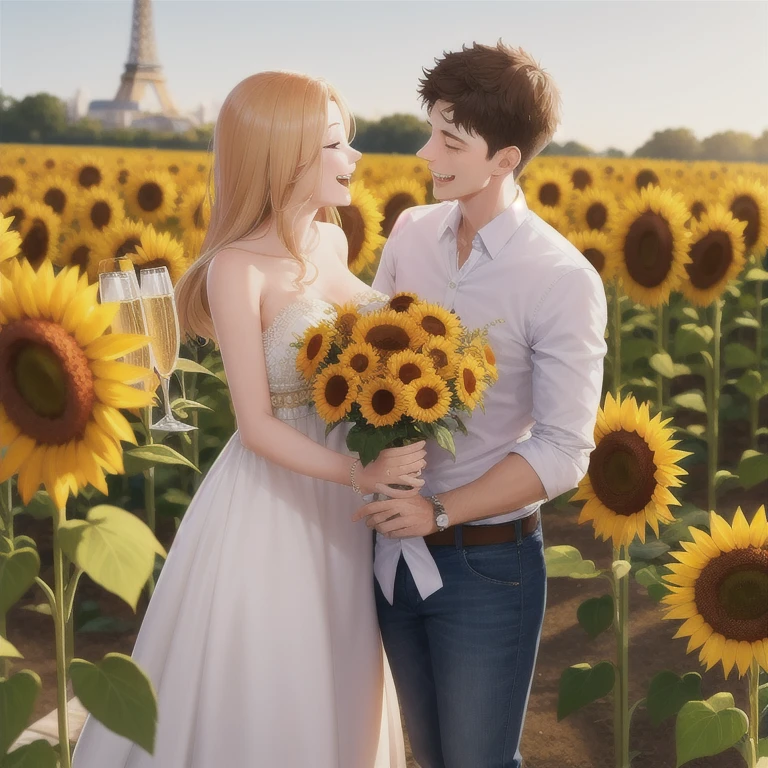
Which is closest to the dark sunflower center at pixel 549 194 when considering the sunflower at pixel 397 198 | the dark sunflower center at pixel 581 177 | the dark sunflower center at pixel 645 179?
the dark sunflower center at pixel 581 177

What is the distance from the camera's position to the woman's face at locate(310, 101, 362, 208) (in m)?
2.18

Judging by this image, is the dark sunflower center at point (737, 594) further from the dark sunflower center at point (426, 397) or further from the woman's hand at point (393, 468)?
the dark sunflower center at point (426, 397)

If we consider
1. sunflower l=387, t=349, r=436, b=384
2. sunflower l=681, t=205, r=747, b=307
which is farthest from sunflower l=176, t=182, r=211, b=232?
sunflower l=387, t=349, r=436, b=384

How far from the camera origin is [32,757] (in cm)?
174

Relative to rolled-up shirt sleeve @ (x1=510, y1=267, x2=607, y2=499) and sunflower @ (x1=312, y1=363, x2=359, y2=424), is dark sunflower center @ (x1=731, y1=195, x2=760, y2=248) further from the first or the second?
sunflower @ (x1=312, y1=363, x2=359, y2=424)

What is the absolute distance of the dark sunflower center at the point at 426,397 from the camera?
5.97 feet

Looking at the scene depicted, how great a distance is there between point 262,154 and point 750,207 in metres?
3.26

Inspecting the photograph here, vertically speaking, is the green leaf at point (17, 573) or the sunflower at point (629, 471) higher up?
the green leaf at point (17, 573)

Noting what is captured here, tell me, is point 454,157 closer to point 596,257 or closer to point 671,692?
point 671,692

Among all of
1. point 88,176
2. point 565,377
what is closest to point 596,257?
point 565,377

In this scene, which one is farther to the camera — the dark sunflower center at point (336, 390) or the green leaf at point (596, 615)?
the green leaf at point (596, 615)

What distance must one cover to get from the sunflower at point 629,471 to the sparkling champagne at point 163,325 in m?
1.06

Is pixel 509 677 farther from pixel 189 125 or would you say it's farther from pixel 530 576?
pixel 189 125

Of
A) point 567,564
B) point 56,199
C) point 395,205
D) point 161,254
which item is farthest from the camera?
point 56,199
